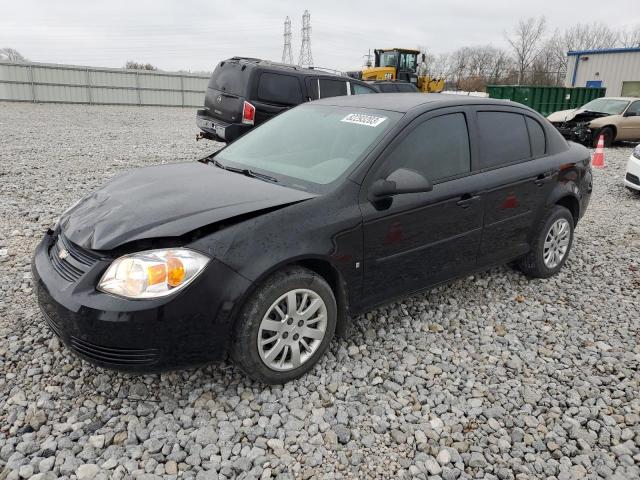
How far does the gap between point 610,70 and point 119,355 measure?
3274 centimetres

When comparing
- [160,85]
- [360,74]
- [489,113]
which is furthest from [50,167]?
[160,85]

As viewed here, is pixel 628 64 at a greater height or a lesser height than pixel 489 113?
greater

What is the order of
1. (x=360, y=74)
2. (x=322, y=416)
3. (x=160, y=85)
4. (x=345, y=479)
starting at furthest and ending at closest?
(x=160, y=85), (x=360, y=74), (x=322, y=416), (x=345, y=479)

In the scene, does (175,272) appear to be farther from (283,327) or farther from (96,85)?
(96,85)

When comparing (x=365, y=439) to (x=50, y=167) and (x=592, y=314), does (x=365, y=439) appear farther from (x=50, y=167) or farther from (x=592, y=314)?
(x=50, y=167)

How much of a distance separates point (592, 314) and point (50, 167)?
27.7ft

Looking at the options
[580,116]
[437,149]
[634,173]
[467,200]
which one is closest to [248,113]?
[437,149]

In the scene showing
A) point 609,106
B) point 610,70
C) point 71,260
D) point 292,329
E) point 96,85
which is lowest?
point 292,329

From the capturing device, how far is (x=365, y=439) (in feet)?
8.43

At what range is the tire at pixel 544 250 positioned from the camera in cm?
438

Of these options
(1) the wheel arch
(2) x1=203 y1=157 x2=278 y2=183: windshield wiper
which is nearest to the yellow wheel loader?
(1) the wheel arch

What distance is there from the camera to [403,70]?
23.2 meters

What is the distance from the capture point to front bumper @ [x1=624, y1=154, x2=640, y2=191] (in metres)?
7.98

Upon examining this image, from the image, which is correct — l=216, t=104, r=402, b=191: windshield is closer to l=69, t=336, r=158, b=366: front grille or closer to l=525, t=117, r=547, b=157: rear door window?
l=69, t=336, r=158, b=366: front grille
